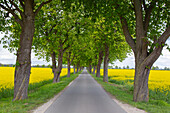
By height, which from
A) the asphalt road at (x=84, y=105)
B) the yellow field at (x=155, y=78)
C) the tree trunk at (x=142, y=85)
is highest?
the tree trunk at (x=142, y=85)

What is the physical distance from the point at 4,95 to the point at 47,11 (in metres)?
9.60

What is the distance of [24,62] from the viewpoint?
339 inches

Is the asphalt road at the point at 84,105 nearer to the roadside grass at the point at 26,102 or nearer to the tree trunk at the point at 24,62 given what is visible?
the roadside grass at the point at 26,102

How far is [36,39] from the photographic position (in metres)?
16.4

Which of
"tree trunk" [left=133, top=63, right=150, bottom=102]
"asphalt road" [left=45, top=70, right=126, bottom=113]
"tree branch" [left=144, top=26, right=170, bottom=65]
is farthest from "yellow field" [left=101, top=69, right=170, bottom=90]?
"asphalt road" [left=45, top=70, right=126, bottom=113]

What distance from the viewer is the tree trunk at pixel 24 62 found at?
8430 mm

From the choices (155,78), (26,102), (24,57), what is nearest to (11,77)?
(24,57)

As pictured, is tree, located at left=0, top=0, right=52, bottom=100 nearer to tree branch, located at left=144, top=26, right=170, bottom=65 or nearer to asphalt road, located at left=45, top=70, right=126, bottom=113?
asphalt road, located at left=45, top=70, right=126, bottom=113

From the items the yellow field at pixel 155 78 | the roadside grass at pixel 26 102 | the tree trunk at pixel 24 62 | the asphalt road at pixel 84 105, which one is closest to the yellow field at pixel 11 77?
the roadside grass at pixel 26 102

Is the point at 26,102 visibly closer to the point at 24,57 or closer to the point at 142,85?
the point at 24,57

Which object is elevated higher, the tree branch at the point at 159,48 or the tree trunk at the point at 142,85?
the tree branch at the point at 159,48

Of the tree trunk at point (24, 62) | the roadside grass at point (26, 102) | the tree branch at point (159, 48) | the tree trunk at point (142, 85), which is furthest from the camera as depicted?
the tree trunk at point (142, 85)

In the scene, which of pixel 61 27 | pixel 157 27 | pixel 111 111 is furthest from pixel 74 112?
pixel 61 27

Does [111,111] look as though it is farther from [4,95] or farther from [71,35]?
[71,35]
